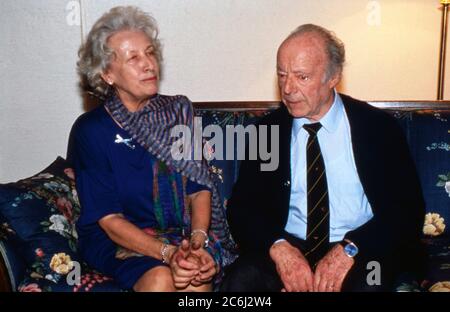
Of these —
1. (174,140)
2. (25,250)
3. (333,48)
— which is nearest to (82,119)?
(174,140)

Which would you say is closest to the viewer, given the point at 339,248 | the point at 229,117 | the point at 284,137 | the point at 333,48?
the point at 339,248

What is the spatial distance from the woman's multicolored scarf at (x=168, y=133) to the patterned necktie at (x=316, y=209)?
0.35 metres

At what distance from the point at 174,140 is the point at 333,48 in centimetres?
68

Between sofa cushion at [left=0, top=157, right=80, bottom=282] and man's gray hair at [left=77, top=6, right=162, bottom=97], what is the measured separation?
18.1 inches

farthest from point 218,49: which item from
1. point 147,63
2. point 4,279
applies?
point 4,279

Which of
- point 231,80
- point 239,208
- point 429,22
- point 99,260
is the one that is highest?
point 429,22

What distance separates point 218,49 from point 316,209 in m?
1.20

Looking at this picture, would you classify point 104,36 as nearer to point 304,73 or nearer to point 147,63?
point 147,63

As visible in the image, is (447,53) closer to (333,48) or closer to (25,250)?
(333,48)

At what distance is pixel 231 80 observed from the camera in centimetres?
271

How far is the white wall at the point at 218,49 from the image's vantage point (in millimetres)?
2643

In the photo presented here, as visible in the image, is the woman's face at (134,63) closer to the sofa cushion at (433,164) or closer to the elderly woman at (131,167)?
the elderly woman at (131,167)

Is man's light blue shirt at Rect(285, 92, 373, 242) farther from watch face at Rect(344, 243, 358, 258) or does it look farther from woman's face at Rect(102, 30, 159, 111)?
woman's face at Rect(102, 30, 159, 111)

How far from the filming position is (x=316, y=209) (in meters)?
1.80
